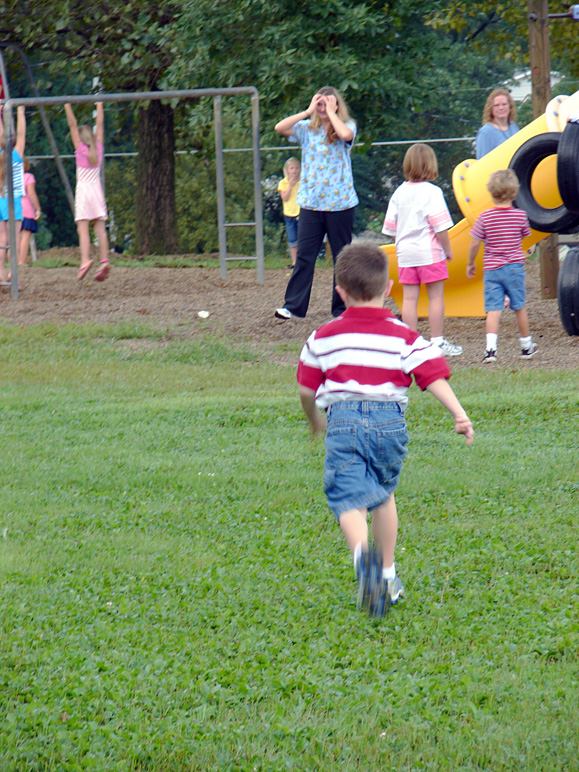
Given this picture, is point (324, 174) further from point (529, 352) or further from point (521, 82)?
point (521, 82)

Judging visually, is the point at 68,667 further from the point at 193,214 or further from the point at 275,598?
the point at 193,214

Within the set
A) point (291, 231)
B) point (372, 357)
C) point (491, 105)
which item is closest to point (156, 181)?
point (291, 231)

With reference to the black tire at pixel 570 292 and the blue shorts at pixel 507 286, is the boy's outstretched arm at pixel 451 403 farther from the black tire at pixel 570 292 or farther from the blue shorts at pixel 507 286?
the black tire at pixel 570 292

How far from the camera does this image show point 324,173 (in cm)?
923

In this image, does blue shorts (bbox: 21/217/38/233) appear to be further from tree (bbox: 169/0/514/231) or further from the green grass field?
the green grass field

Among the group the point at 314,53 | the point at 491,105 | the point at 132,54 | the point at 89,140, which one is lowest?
the point at 89,140

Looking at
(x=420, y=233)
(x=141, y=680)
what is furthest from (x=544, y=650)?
(x=420, y=233)

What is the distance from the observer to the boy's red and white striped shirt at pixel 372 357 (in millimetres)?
3477

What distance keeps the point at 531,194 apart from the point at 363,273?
24.0 ft

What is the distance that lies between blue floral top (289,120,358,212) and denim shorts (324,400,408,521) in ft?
19.5

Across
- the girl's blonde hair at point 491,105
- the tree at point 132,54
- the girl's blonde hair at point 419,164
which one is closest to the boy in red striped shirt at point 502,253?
the girl's blonde hair at point 419,164

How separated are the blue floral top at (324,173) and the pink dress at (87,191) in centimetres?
348

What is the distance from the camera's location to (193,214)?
2366cm

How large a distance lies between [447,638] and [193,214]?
21.1 metres
